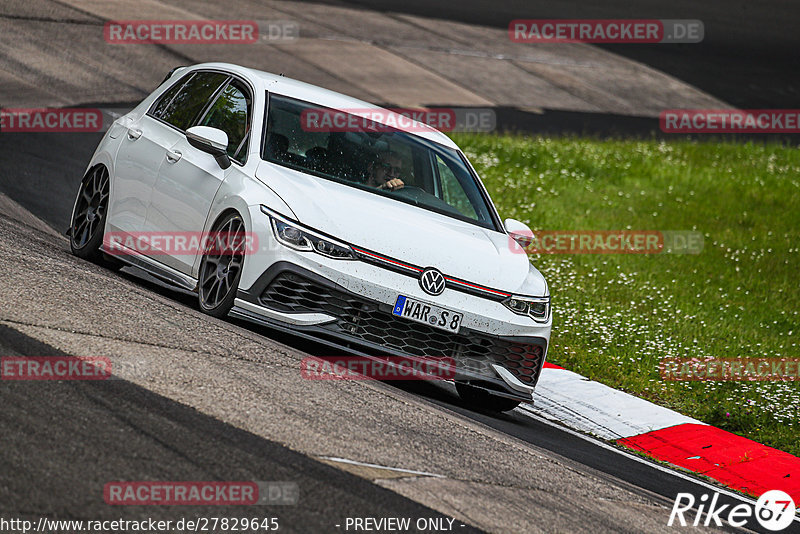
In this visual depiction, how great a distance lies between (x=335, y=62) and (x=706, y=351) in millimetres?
13917

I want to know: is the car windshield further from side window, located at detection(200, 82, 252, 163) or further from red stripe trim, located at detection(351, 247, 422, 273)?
red stripe trim, located at detection(351, 247, 422, 273)

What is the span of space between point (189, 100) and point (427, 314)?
120 inches

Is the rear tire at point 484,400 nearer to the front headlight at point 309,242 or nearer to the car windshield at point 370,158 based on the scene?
the car windshield at point 370,158

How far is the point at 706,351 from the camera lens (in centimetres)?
1120

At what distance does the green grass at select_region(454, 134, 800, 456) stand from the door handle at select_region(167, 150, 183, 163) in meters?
4.02

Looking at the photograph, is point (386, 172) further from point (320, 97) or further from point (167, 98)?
point (167, 98)

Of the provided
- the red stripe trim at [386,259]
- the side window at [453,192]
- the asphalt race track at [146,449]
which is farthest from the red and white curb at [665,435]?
the red stripe trim at [386,259]

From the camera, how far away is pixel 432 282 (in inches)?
287

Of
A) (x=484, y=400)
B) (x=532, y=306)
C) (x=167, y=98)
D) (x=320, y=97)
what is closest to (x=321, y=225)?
(x=532, y=306)

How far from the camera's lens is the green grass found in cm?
1026

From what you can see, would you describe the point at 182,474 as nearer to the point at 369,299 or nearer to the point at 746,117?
the point at 369,299

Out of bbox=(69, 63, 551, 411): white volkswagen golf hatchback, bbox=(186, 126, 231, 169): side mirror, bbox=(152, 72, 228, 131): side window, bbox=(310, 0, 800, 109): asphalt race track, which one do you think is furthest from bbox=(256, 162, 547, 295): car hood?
bbox=(310, 0, 800, 109): asphalt race track

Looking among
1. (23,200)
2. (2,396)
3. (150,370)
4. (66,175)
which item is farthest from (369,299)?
(66,175)

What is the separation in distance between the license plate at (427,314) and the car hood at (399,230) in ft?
0.87
